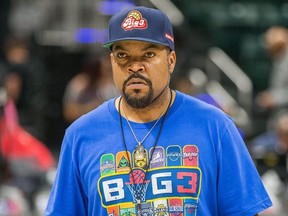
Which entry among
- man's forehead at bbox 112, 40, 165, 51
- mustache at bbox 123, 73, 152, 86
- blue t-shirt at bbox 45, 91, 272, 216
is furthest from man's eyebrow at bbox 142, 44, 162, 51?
blue t-shirt at bbox 45, 91, 272, 216

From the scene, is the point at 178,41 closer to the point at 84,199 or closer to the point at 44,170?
the point at 44,170

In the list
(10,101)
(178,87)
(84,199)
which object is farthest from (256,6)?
(84,199)

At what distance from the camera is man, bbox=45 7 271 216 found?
12.7ft

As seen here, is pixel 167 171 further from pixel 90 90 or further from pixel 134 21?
pixel 90 90

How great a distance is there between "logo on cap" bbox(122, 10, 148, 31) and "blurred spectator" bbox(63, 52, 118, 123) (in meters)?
6.42

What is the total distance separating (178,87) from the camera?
403 inches

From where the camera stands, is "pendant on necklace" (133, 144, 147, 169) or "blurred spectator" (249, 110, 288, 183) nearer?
"pendant on necklace" (133, 144, 147, 169)

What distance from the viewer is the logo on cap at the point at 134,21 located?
12.7 ft

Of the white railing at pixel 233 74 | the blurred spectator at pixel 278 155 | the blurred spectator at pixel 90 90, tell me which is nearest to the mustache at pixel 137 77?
the blurred spectator at pixel 278 155

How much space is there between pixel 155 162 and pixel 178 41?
8.60m

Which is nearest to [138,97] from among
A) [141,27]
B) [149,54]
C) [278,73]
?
[149,54]

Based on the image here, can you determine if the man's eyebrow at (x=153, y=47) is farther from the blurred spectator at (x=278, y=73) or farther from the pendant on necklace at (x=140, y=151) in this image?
the blurred spectator at (x=278, y=73)

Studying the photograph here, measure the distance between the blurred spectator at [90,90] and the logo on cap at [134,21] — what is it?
6422mm

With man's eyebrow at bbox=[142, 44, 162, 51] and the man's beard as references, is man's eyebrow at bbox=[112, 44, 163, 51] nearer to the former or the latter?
man's eyebrow at bbox=[142, 44, 162, 51]
